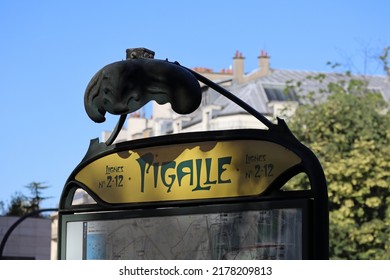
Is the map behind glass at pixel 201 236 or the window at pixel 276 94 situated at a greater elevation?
the window at pixel 276 94

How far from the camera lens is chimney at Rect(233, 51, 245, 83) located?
70369mm

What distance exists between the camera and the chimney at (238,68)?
70.4 m

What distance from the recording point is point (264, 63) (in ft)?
230

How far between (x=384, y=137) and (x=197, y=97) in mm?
26644

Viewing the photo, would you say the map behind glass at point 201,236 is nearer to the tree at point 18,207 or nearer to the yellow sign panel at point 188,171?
the yellow sign panel at point 188,171

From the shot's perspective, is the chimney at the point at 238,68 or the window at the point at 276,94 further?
the chimney at the point at 238,68

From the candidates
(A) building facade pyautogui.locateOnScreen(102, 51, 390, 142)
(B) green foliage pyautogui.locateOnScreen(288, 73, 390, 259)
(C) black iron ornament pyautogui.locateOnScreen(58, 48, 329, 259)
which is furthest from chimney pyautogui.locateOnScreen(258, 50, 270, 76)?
(C) black iron ornament pyautogui.locateOnScreen(58, 48, 329, 259)

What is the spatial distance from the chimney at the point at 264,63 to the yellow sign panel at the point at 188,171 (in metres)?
61.2

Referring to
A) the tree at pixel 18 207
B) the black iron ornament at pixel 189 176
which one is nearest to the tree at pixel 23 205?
the tree at pixel 18 207

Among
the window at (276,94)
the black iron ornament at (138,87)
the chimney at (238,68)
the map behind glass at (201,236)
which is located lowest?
the map behind glass at (201,236)

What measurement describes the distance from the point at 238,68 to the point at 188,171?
62802 millimetres

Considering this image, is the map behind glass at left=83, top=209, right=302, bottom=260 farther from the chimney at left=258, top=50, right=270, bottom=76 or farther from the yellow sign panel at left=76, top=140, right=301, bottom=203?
the chimney at left=258, top=50, right=270, bottom=76

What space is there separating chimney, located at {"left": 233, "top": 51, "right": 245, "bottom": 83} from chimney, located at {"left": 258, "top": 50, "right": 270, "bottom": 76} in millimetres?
1200
